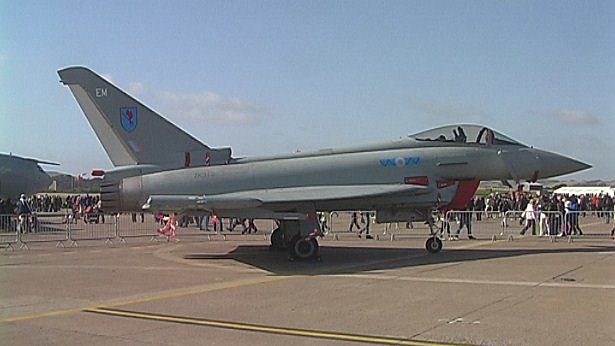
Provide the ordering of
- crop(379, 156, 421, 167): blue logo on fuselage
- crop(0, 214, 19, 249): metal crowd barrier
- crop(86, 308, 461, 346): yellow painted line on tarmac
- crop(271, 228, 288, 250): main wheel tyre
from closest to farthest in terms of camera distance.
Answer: crop(86, 308, 461, 346): yellow painted line on tarmac → crop(379, 156, 421, 167): blue logo on fuselage → crop(271, 228, 288, 250): main wheel tyre → crop(0, 214, 19, 249): metal crowd barrier

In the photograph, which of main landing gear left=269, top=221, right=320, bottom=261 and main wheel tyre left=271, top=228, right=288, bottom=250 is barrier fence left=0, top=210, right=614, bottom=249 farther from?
main landing gear left=269, top=221, right=320, bottom=261

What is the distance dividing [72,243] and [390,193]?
1070cm

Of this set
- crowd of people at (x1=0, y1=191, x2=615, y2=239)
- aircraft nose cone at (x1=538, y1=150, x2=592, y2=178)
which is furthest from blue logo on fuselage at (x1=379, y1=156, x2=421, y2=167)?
crowd of people at (x1=0, y1=191, x2=615, y2=239)

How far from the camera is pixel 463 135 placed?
16.2 m

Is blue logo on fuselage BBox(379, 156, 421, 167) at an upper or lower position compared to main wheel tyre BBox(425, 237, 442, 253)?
upper

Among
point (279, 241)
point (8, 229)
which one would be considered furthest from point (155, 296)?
point (8, 229)

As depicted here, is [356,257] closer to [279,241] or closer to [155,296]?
[279,241]

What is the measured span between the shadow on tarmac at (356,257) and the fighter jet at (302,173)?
546 millimetres

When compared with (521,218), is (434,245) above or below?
below

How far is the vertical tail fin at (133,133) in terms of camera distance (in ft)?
48.9

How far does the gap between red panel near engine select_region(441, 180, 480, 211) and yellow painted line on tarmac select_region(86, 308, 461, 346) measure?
9.40 metres

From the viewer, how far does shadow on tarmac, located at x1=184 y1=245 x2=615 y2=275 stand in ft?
44.1

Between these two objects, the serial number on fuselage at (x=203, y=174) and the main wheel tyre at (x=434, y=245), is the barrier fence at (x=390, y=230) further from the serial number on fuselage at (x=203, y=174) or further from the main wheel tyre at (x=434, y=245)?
the serial number on fuselage at (x=203, y=174)

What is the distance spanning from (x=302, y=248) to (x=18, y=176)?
18311mm
